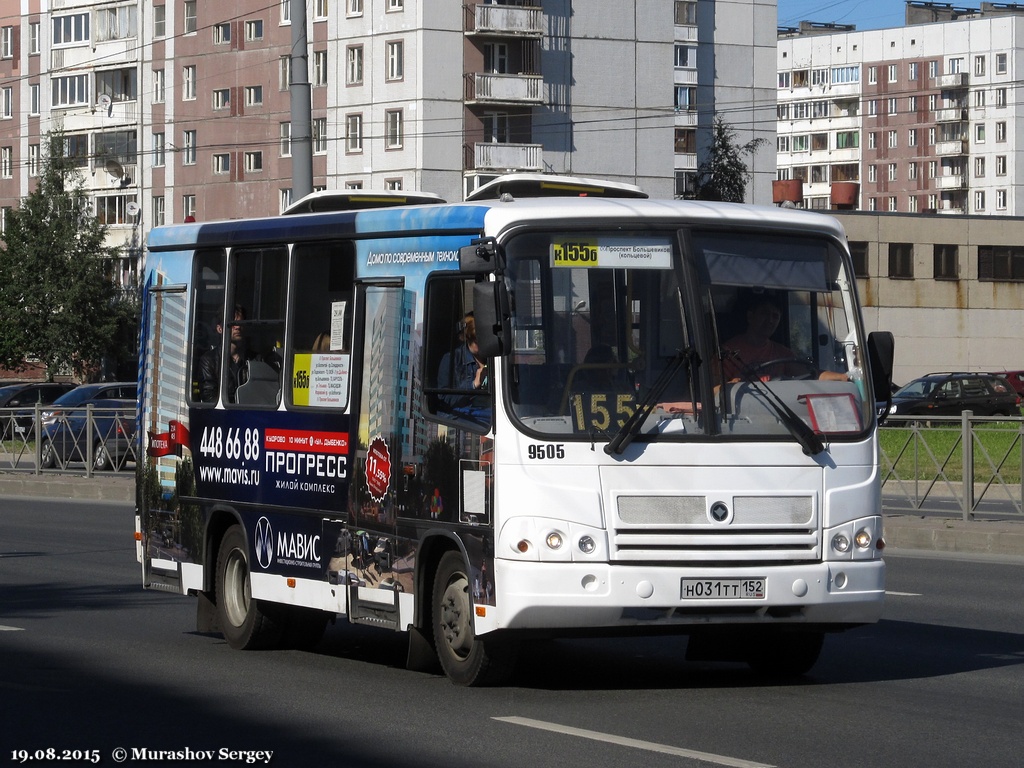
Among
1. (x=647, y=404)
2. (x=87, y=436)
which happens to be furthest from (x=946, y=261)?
Answer: (x=647, y=404)

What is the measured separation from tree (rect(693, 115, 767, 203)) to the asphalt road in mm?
71159

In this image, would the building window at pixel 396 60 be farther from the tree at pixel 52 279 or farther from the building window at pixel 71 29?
the building window at pixel 71 29

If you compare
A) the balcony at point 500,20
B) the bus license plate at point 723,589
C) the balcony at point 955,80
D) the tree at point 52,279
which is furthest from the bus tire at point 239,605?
the balcony at point 955,80

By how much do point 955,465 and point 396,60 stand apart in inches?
2299

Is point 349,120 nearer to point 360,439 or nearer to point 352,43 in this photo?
point 352,43

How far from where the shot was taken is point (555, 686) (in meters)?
9.94

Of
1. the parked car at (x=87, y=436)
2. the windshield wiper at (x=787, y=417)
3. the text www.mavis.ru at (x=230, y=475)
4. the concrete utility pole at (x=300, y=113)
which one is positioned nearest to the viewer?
the windshield wiper at (x=787, y=417)

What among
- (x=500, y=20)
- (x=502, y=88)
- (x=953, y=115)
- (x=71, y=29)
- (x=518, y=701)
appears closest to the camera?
(x=518, y=701)

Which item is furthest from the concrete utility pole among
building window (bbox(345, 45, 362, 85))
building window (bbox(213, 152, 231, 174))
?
building window (bbox(213, 152, 231, 174))

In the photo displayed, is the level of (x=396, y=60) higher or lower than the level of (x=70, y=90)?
lower

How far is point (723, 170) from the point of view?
84438 millimetres

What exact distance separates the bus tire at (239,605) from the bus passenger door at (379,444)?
1.28 meters

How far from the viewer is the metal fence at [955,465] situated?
20.3m

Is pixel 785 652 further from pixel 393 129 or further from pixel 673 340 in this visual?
pixel 393 129
